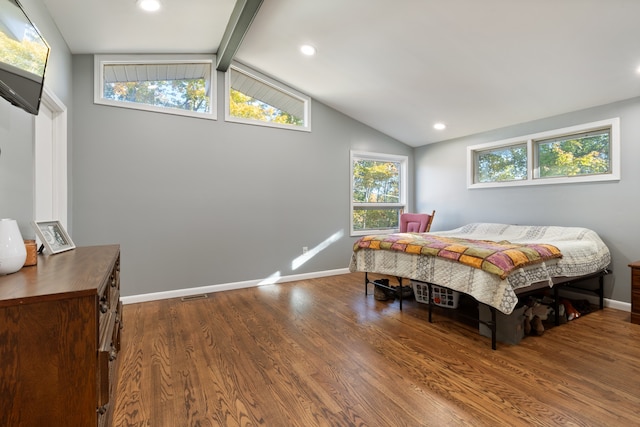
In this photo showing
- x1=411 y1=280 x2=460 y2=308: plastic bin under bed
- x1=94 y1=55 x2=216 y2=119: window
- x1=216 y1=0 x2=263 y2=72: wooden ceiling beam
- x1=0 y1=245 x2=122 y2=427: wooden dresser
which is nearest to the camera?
x1=0 y1=245 x2=122 y2=427: wooden dresser

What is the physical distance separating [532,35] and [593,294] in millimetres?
2804

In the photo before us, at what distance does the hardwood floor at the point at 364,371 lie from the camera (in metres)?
1.59

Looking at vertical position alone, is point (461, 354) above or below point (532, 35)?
below

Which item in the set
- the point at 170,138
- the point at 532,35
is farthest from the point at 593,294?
the point at 170,138

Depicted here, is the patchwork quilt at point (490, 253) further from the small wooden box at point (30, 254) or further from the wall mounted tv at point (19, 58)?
the wall mounted tv at point (19, 58)

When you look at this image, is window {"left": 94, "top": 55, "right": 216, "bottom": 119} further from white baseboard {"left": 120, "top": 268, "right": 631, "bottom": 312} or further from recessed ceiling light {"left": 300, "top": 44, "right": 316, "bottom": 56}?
white baseboard {"left": 120, "top": 268, "right": 631, "bottom": 312}

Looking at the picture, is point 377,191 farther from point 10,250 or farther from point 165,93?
point 10,250

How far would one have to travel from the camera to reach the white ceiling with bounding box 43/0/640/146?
245 cm

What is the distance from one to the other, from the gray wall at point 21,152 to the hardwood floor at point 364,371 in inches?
47.0

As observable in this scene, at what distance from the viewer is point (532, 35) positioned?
2.57 meters

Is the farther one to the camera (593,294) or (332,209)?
(332,209)

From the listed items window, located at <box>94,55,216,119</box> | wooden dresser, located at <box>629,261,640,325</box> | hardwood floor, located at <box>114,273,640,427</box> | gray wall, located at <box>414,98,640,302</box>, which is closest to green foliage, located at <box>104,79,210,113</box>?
window, located at <box>94,55,216,119</box>

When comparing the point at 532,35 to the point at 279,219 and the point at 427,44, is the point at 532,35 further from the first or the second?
the point at 279,219

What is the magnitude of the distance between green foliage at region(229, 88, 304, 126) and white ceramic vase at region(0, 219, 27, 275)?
10.1 feet
